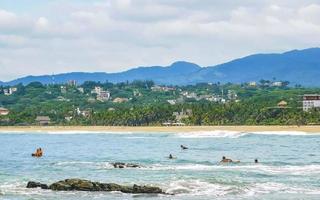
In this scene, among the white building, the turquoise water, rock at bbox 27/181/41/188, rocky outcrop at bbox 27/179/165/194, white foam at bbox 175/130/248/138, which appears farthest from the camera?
the white building

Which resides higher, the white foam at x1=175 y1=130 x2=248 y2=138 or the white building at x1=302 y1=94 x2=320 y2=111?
the white building at x1=302 y1=94 x2=320 y2=111

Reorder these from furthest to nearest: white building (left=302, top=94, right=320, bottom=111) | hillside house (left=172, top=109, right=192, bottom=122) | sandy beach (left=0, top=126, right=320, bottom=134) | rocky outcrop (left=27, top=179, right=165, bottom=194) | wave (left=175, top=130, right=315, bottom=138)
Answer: hillside house (left=172, top=109, right=192, bottom=122) < white building (left=302, top=94, right=320, bottom=111) < sandy beach (left=0, top=126, right=320, bottom=134) < wave (left=175, top=130, right=315, bottom=138) < rocky outcrop (left=27, top=179, right=165, bottom=194)

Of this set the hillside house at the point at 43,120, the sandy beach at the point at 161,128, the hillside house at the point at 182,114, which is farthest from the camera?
the hillside house at the point at 43,120

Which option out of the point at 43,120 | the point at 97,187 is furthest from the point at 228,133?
the point at 97,187

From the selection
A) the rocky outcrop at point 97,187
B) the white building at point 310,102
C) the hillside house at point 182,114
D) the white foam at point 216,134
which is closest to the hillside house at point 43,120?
the hillside house at point 182,114

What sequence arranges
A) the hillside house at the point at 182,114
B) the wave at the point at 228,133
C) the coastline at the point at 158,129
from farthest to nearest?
the hillside house at the point at 182,114
the coastline at the point at 158,129
the wave at the point at 228,133

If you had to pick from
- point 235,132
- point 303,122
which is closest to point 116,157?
point 235,132

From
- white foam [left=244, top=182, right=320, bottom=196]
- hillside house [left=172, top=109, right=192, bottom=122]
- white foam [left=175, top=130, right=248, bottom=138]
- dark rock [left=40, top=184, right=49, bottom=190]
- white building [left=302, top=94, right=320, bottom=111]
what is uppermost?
white building [left=302, top=94, right=320, bottom=111]

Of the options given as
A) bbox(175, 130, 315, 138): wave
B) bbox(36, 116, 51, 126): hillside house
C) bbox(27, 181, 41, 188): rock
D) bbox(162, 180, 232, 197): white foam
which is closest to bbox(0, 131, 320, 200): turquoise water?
bbox(162, 180, 232, 197): white foam

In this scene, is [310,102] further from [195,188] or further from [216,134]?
[195,188]

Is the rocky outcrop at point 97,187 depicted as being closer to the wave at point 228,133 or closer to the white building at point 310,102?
the wave at point 228,133

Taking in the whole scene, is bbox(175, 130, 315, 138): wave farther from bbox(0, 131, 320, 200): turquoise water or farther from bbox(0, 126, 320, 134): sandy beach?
bbox(0, 131, 320, 200): turquoise water

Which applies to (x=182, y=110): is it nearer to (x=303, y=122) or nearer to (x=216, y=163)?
(x=303, y=122)

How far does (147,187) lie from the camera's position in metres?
44.1
